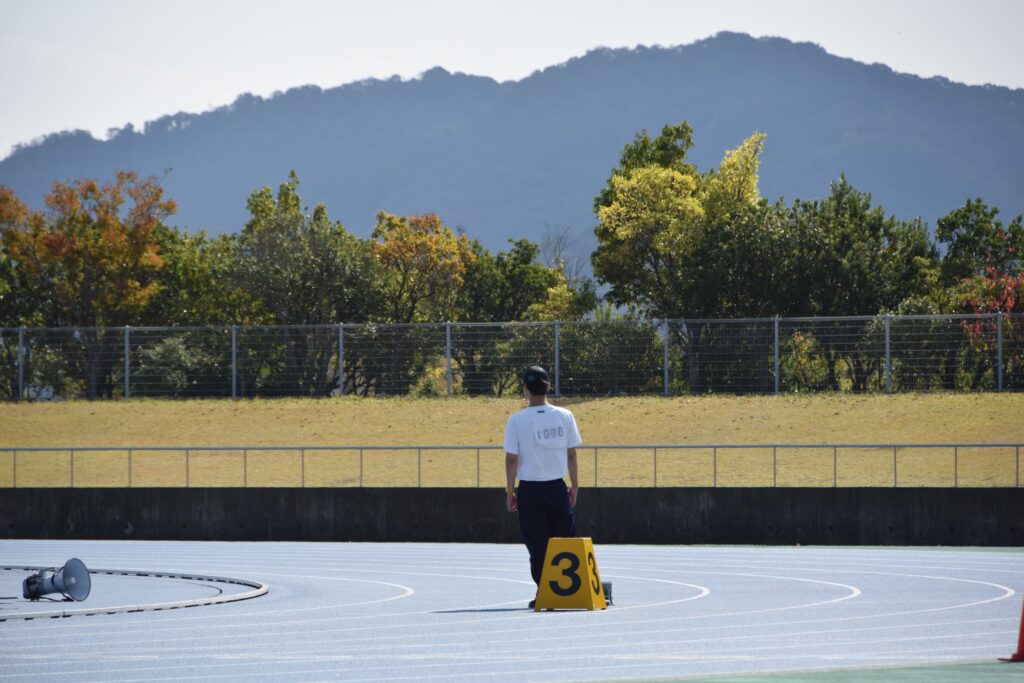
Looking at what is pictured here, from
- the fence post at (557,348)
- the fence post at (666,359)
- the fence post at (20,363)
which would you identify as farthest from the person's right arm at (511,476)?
the fence post at (20,363)

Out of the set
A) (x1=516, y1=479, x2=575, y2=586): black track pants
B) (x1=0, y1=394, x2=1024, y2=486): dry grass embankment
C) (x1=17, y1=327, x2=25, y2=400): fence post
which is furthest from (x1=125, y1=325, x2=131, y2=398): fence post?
(x1=516, y1=479, x2=575, y2=586): black track pants

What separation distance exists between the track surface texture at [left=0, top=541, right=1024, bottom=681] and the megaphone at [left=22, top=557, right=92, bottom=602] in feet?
0.63

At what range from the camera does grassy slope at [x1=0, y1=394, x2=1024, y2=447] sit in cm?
3331

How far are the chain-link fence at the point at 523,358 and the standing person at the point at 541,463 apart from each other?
2440cm

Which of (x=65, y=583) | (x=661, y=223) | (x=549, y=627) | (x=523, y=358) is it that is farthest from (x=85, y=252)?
(x=549, y=627)

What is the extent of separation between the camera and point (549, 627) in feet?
39.4

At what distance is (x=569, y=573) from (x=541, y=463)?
0.98 metres

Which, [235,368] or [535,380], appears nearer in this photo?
[535,380]

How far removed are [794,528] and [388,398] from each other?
16.6 m

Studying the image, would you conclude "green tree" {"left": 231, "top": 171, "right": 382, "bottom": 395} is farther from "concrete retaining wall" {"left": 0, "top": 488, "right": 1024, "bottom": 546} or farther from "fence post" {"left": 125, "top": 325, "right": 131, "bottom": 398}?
"concrete retaining wall" {"left": 0, "top": 488, "right": 1024, "bottom": 546}

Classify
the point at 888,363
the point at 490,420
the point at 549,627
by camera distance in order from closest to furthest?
the point at 549,627 → the point at 490,420 → the point at 888,363

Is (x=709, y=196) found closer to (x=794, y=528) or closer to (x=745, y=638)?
(x=794, y=528)

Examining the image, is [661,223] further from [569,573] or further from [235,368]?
[569,573]

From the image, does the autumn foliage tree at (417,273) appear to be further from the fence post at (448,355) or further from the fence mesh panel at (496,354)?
the fence mesh panel at (496,354)
